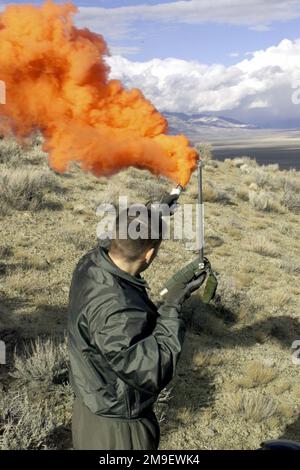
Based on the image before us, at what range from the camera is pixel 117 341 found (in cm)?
268

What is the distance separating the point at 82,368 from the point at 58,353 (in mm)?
3178

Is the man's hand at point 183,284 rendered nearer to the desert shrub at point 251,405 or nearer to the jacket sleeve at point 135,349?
the jacket sleeve at point 135,349

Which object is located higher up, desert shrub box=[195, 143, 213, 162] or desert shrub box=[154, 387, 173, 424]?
desert shrub box=[195, 143, 213, 162]

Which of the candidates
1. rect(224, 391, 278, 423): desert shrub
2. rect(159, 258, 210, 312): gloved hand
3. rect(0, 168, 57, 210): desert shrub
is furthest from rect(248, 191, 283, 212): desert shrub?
rect(159, 258, 210, 312): gloved hand

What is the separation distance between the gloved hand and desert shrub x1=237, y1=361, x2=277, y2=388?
146 inches

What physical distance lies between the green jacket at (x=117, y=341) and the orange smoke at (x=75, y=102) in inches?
83.3

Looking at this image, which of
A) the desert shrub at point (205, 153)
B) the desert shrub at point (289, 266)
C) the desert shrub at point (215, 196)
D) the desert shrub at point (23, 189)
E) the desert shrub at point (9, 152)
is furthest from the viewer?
the desert shrub at point (205, 153)

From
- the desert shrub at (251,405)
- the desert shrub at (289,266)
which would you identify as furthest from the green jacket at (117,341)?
the desert shrub at (289,266)

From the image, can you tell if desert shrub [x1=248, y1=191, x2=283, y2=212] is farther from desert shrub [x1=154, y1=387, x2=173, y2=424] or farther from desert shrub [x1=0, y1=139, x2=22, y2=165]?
desert shrub [x1=154, y1=387, x2=173, y2=424]

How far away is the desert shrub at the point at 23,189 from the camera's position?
11.7m

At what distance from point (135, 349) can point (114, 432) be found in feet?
2.36

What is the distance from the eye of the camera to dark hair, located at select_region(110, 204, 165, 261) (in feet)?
9.84

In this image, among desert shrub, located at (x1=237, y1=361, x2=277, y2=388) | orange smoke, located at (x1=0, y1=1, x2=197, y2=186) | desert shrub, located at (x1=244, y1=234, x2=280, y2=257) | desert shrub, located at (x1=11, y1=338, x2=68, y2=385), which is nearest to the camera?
orange smoke, located at (x1=0, y1=1, x2=197, y2=186)

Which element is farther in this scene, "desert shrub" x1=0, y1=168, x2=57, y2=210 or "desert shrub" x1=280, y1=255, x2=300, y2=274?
"desert shrub" x1=280, y1=255, x2=300, y2=274
